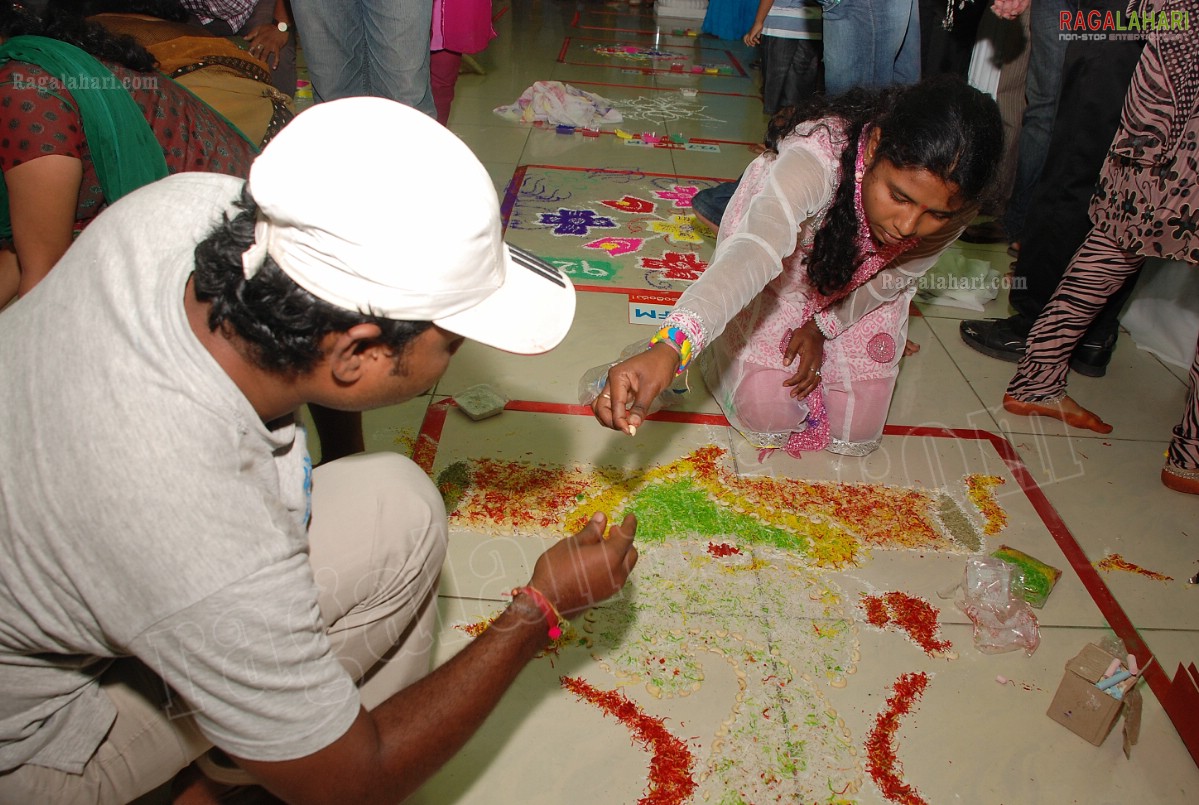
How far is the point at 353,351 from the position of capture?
866 millimetres

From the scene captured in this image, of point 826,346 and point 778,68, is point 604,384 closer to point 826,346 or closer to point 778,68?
point 826,346

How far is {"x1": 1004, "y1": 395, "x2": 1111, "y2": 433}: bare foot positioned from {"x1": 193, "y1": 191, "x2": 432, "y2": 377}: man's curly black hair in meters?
2.19

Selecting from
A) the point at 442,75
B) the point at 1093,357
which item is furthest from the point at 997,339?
the point at 442,75

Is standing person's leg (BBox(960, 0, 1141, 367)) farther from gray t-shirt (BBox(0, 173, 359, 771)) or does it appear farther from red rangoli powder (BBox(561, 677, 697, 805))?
gray t-shirt (BBox(0, 173, 359, 771))

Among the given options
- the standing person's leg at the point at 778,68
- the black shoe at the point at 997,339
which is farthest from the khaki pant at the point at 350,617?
the standing person's leg at the point at 778,68

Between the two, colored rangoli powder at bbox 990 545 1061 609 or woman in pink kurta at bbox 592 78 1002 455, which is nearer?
woman in pink kurta at bbox 592 78 1002 455

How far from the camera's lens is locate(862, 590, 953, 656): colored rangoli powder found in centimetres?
170

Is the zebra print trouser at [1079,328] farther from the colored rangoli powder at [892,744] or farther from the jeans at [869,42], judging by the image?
the colored rangoli powder at [892,744]

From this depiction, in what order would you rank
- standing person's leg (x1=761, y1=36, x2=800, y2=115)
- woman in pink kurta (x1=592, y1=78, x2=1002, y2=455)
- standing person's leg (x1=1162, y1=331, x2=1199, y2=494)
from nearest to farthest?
woman in pink kurta (x1=592, y1=78, x2=1002, y2=455) < standing person's leg (x1=1162, y1=331, x2=1199, y2=494) < standing person's leg (x1=761, y1=36, x2=800, y2=115)

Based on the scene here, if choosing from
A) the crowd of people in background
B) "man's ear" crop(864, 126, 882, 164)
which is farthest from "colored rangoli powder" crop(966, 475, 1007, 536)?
"man's ear" crop(864, 126, 882, 164)

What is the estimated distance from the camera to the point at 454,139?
86 centimetres

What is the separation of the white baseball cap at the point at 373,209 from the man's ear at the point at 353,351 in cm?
3

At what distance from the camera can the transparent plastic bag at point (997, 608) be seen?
67.2 inches

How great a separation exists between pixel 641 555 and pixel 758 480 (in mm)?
444
